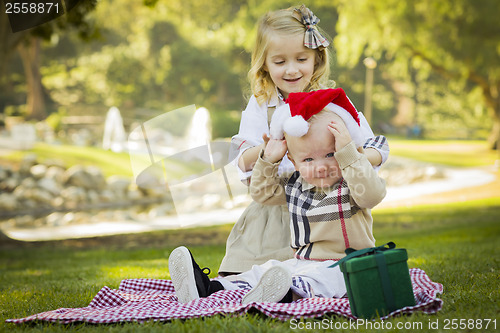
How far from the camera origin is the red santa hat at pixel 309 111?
2172 mm

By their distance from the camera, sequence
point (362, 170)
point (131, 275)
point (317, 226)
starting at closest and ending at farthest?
point (362, 170) < point (317, 226) < point (131, 275)

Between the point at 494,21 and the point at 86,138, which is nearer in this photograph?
the point at 494,21

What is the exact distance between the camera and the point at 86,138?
728 inches

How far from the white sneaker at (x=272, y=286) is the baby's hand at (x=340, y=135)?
528 mm

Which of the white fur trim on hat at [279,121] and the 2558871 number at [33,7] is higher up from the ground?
the 2558871 number at [33,7]

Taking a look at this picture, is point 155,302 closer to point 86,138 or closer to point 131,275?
point 131,275

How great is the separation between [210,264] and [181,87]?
783 inches

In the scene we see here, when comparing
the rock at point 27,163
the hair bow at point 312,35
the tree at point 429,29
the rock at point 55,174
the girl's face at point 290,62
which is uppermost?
the tree at point 429,29

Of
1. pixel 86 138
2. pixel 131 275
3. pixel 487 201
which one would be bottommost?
pixel 487 201

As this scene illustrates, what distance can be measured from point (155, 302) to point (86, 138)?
1695 centimetres

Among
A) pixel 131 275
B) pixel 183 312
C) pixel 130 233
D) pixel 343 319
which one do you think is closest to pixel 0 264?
pixel 131 275

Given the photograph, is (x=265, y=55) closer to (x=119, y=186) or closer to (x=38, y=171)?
(x=119, y=186)

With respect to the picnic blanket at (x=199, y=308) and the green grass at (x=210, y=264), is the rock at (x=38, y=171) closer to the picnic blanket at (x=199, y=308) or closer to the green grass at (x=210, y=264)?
the green grass at (x=210, y=264)

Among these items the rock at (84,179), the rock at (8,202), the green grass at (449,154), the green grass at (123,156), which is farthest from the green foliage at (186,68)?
the rock at (8,202)
